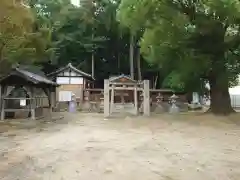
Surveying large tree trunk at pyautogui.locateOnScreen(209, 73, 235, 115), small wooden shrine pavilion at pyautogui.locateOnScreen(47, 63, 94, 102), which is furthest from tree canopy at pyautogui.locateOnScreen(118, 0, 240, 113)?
small wooden shrine pavilion at pyautogui.locateOnScreen(47, 63, 94, 102)

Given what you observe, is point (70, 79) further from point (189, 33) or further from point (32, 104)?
point (189, 33)

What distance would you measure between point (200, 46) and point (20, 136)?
1022 cm

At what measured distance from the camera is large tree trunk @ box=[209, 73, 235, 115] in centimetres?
1861

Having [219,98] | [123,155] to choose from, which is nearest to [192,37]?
[219,98]

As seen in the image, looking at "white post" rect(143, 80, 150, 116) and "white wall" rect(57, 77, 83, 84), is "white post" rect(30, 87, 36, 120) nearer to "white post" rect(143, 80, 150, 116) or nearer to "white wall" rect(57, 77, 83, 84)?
"white post" rect(143, 80, 150, 116)

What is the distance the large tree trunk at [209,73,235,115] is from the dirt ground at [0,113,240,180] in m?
5.54

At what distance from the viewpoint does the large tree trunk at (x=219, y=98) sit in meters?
18.6

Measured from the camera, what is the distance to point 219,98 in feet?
61.9

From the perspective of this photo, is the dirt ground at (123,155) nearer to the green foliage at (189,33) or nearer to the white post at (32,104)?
the white post at (32,104)

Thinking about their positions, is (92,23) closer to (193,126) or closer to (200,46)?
(200,46)

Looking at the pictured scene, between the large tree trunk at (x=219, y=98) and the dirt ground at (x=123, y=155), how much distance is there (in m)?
5.54

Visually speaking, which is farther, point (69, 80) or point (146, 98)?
point (69, 80)

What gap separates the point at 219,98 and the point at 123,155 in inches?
473

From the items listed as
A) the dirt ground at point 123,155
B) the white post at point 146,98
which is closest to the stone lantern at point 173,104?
the white post at point 146,98
